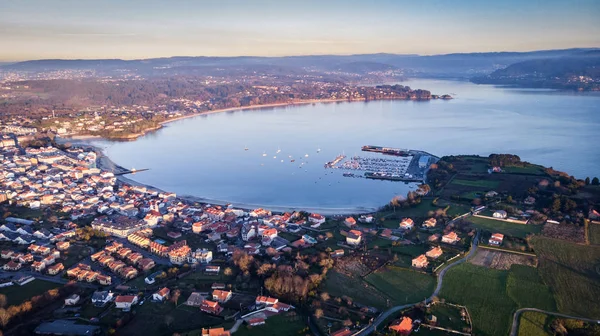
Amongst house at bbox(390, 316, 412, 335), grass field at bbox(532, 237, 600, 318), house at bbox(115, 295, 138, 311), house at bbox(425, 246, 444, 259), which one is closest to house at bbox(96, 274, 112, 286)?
house at bbox(115, 295, 138, 311)

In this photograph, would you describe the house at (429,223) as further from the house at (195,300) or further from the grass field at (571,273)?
the house at (195,300)

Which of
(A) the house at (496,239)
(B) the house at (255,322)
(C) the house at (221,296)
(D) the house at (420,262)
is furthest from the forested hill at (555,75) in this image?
(B) the house at (255,322)

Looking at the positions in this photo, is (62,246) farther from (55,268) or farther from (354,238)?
(354,238)

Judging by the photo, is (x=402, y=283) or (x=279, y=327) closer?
(x=279, y=327)

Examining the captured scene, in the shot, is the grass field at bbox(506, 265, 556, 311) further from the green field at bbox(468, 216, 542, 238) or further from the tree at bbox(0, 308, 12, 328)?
the tree at bbox(0, 308, 12, 328)

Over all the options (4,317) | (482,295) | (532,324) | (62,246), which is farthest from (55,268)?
(532,324)

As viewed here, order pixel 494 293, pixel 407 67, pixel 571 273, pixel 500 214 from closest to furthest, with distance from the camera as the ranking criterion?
1. pixel 494 293
2. pixel 571 273
3. pixel 500 214
4. pixel 407 67
